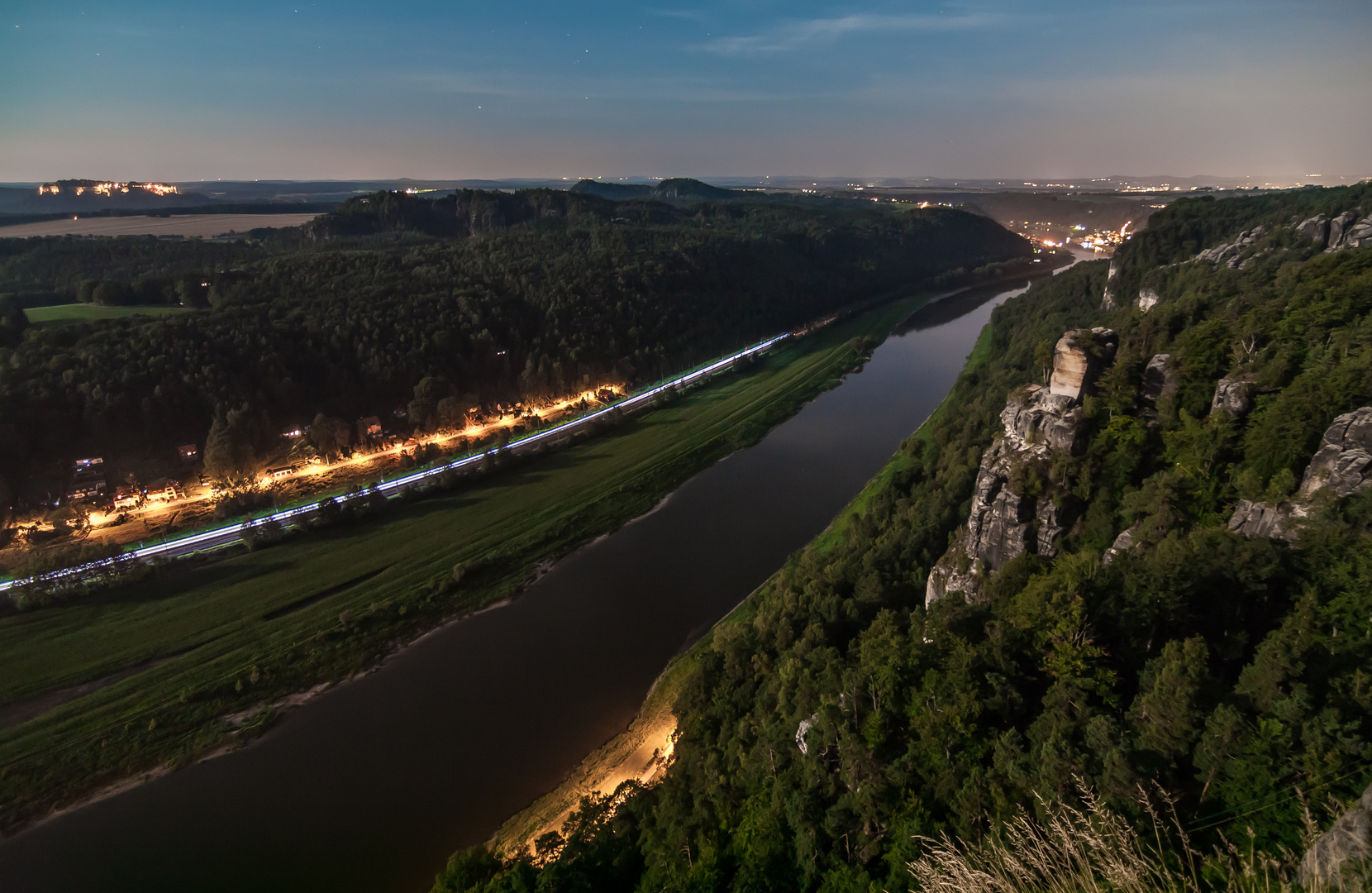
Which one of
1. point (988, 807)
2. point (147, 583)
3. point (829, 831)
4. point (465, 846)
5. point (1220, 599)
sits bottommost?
point (465, 846)

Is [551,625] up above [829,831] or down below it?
below

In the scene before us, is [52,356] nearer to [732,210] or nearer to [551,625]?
[551,625]

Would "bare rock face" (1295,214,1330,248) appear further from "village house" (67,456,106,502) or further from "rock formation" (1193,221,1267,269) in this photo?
"village house" (67,456,106,502)

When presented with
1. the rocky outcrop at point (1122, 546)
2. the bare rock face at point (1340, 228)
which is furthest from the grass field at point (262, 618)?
the bare rock face at point (1340, 228)

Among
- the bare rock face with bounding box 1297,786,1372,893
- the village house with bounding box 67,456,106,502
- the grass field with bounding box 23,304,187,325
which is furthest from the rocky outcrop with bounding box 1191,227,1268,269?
the grass field with bounding box 23,304,187,325

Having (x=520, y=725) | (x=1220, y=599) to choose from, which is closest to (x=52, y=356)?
(x=520, y=725)

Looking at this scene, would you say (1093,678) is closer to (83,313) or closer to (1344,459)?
(1344,459)

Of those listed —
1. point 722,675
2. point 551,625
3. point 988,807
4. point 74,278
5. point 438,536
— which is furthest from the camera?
point 74,278

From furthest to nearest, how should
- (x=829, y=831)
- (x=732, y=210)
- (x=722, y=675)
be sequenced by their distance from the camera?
(x=732, y=210)
(x=722, y=675)
(x=829, y=831)
